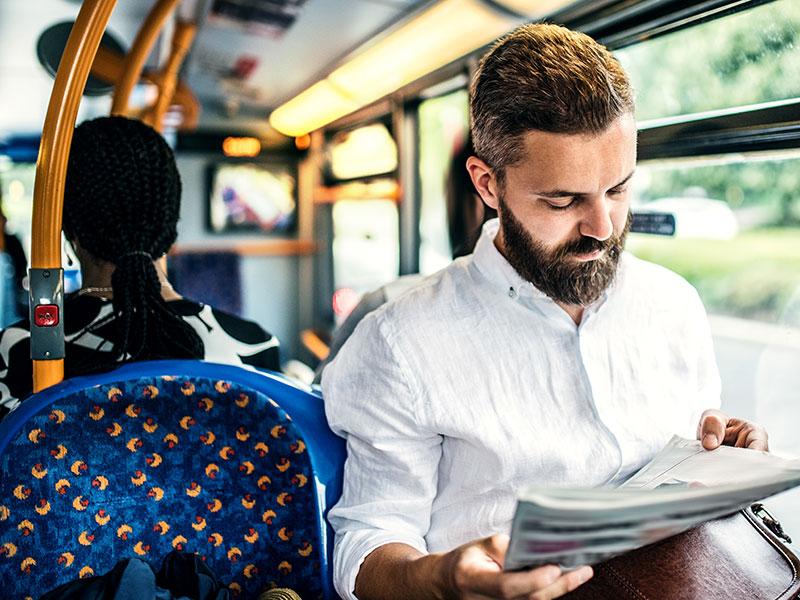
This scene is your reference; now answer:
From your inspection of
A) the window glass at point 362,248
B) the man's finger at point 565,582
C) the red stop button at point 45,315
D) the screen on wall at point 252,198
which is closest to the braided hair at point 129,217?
the red stop button at point 45,315

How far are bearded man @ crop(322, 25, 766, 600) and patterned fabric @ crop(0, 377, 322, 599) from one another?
12 cm

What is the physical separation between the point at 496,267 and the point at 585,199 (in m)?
0.23

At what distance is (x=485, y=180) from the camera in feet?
4.92

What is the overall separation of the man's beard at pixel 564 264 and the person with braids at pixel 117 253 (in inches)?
28.4

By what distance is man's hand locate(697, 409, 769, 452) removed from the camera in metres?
1.33

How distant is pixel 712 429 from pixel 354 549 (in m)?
0.65

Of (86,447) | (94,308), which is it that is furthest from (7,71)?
(86,447)

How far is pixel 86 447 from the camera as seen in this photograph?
55.5 inches

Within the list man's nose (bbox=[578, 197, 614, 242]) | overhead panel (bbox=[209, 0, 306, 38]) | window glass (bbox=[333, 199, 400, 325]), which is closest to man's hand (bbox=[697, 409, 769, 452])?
man's nose (bbox=[578, 197, 614, 242])

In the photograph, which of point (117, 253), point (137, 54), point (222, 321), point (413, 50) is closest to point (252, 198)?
point (413, 50)

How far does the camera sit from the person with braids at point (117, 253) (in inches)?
65.5

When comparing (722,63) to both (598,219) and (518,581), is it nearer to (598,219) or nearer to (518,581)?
(598,219)

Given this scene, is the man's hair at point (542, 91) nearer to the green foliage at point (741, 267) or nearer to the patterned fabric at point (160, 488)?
the patterned fabric at point (160, 488)

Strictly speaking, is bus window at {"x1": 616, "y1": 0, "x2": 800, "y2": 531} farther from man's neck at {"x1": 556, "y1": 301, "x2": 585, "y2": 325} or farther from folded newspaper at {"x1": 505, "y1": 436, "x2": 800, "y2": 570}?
folded newspaper at {"x1": 505, "y1": 436, "x2": 800, "y2": 570}
